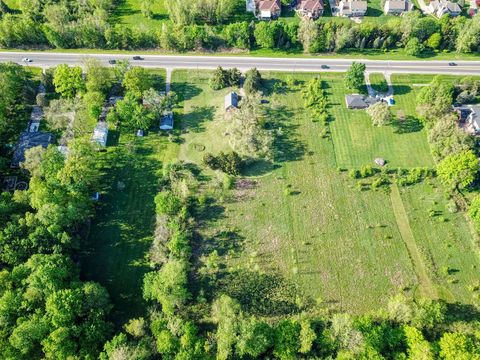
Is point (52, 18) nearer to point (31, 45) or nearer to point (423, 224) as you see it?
point (31, 45)

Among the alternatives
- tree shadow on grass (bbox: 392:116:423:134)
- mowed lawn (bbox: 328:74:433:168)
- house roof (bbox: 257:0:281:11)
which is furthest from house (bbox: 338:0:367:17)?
tree shadow on grass (bbox: 392:116:423:134)

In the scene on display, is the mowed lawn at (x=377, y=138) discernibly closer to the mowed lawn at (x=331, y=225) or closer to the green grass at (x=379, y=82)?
the mowed lawn at (x=331, y=225)

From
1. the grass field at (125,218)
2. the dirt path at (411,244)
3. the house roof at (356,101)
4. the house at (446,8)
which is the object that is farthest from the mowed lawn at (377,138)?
the grass field at (125,218)

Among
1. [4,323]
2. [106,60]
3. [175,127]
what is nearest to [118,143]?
[175,127]

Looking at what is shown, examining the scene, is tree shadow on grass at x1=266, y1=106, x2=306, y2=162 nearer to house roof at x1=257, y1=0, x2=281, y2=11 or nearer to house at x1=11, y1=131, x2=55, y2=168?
house roof at x1=257, y1=0, x2=281, y2=11

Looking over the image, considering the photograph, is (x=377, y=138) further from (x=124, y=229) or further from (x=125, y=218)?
(x=124, y=229)
